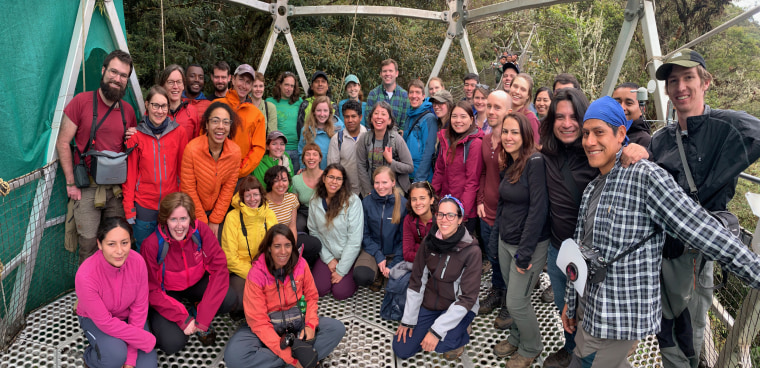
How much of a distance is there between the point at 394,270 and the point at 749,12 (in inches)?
132

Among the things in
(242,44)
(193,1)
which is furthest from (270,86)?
(193,1)

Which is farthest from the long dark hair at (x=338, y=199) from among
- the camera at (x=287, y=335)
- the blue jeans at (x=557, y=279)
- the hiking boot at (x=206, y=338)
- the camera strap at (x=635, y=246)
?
the camera strap at (x=635, y=246)

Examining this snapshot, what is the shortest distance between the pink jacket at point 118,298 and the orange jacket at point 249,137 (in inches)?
59.6

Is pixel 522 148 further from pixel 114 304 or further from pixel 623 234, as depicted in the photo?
pixel 114 304

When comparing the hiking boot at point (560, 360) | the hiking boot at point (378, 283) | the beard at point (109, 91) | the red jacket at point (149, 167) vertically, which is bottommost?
the hiking boot at point (560, 360)

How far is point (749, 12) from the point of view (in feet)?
10.3

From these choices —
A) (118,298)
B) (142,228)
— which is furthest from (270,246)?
(142,228)

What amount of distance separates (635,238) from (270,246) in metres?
2.58

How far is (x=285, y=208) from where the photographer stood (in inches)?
182

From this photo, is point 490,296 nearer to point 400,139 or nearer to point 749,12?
point 400,139

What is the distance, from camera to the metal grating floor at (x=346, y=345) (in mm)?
3590

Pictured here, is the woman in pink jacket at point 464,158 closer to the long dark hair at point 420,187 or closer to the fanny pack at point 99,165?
the long dark hair at point 420,187

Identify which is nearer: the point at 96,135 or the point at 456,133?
the point at 96,135

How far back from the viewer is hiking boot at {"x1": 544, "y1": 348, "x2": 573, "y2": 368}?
11.3 ft
